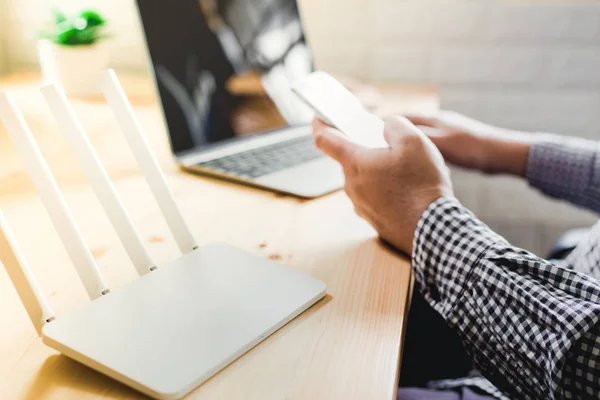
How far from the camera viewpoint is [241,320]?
44 cm

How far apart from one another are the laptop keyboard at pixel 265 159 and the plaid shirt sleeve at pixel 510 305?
263 mm

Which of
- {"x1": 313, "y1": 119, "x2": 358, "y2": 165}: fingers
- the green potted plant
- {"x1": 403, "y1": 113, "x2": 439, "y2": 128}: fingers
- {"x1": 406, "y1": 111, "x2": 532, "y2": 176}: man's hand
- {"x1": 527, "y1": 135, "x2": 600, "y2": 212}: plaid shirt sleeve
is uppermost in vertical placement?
the green potted plant

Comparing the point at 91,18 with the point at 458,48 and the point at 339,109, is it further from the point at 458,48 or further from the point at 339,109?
the point at 458,48

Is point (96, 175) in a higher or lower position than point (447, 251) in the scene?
higher

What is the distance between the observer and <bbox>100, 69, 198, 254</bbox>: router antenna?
529 mm

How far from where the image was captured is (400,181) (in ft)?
1.98

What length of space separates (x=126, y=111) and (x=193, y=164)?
0.87 feet

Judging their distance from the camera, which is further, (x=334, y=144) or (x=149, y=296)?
(x=334, y=144)

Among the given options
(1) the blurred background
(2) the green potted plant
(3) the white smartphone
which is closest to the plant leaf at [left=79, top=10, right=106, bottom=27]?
(2) the green potted plant

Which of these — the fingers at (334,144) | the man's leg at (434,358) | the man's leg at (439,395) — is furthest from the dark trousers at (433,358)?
the fingers at (334,144)

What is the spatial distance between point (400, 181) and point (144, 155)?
10.0 inches

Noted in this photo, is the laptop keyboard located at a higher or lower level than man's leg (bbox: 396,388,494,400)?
higher

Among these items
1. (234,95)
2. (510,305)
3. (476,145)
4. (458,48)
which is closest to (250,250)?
(510,305)

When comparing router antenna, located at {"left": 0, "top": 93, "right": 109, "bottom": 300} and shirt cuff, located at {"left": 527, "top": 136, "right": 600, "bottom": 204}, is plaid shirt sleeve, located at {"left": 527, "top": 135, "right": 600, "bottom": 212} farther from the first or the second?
router antenna, located at {"left": 0, "top": 93, "right": 109, "bottom": 300}
